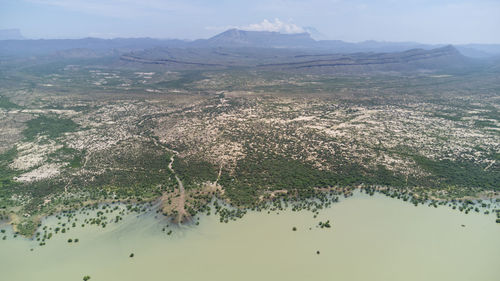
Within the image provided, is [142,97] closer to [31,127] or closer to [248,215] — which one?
[31,127]

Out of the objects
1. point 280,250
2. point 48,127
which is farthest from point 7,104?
point 280,250

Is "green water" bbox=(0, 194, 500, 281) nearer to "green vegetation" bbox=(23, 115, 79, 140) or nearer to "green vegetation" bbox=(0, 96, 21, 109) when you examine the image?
"green vegetation" bbox=(23, 115, 79, 140)

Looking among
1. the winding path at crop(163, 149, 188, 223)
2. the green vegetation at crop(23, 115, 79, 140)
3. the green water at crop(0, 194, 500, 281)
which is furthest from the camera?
the green vegetation at crop(23, 115, 79, 140)

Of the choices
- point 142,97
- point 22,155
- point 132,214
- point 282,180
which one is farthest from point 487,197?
point 142,97

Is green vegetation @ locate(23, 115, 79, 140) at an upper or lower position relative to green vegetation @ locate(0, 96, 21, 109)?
lower

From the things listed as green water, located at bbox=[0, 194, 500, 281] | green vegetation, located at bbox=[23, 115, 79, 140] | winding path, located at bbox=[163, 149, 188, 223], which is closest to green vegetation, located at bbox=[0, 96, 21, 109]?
green vegetation, located at bbox=[23, 115, 79, 140]

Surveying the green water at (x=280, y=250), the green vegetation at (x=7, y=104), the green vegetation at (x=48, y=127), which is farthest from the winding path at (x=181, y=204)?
the green vegetation at (x=7, y=104)

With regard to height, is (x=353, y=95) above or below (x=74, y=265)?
above

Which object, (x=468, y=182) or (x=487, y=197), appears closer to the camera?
(x=487, y=197)

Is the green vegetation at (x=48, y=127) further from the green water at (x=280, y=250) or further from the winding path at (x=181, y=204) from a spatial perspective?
the winding path at (x=181, y=204)
